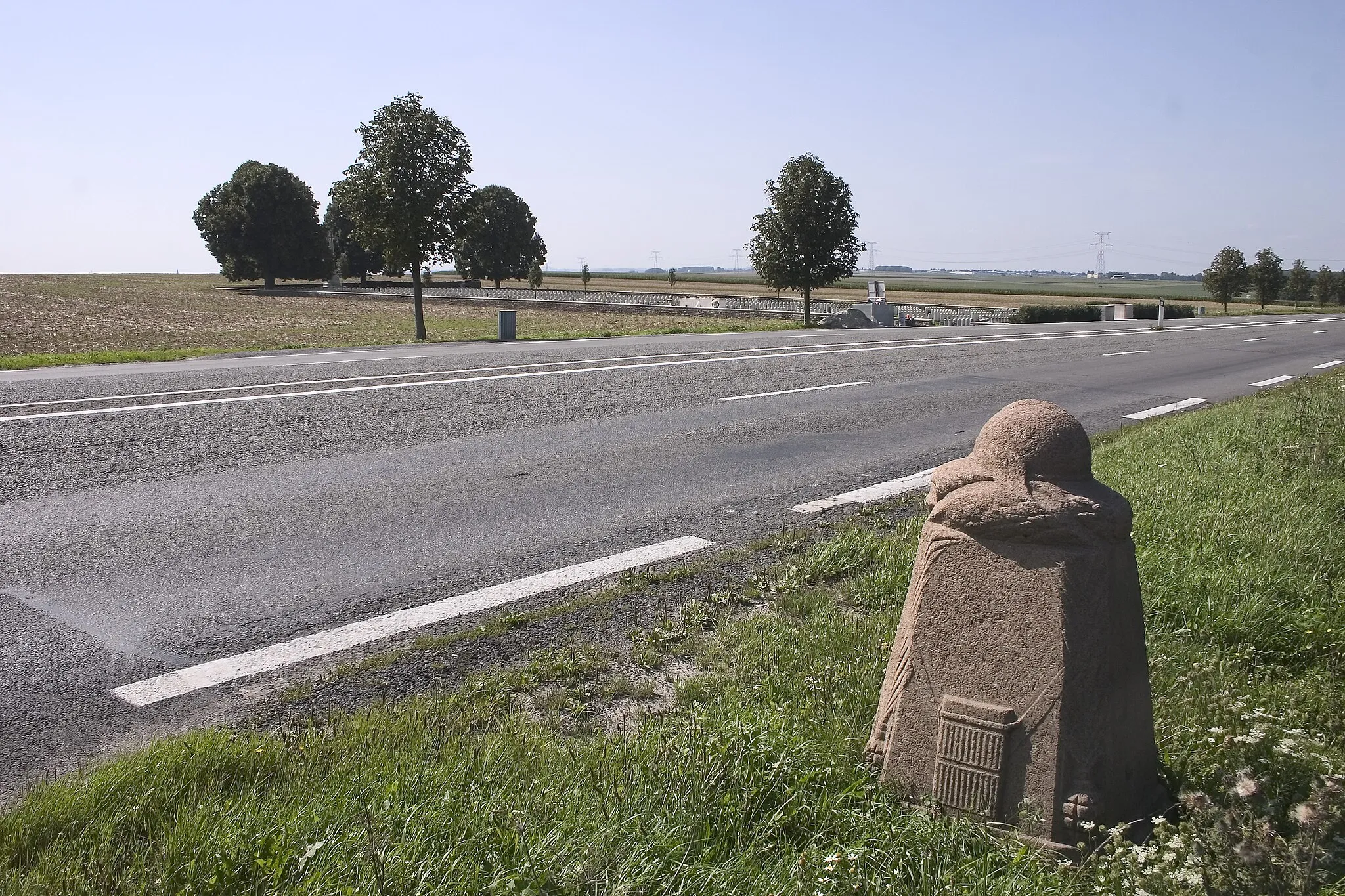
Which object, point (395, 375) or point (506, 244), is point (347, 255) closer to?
point (506, 244)

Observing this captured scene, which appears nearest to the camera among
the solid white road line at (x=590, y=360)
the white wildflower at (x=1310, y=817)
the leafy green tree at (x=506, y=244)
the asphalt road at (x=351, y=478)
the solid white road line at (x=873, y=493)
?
the white wildflower at (x=1310, y=817)

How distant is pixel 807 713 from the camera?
10.7ft

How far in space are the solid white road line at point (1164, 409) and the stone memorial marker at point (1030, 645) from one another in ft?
31.0

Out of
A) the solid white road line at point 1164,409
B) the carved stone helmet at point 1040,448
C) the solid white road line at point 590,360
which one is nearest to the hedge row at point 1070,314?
the solid white road line at point 590,360

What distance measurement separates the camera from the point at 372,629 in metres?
4.20

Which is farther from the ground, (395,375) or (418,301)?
(418,301)

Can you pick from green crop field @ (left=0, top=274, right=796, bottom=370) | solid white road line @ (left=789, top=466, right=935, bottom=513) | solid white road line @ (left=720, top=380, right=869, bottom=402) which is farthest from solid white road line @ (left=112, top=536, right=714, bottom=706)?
green crop field @ (left=0, top=274, right=796, bottom=370)

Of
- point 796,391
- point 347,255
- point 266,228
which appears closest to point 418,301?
point 796,391

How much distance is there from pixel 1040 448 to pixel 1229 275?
81.8 meters

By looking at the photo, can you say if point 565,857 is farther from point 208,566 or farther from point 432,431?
point 432,431

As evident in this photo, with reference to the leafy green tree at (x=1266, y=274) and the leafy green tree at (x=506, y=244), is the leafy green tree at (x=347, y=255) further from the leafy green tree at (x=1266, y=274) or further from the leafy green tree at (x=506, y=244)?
the leafy green tree at (x=1266, y=274)

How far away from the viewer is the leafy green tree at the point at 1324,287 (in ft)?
280

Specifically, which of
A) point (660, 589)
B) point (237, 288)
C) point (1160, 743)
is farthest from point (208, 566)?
point (237, 288)

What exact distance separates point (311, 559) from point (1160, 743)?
4.04 meters
